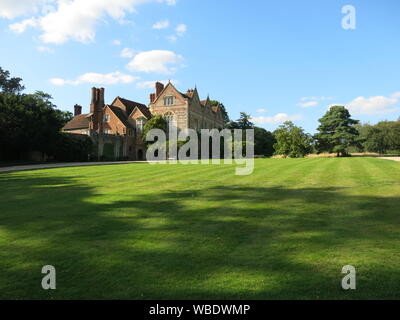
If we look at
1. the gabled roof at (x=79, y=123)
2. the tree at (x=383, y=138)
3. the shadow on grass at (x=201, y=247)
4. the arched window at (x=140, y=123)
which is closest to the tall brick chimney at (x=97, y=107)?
the gabled roof at (x=79, y=123)

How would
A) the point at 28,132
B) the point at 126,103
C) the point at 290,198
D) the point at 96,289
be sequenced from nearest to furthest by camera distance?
the point at 96,289 < the point at 290,198 < the point at 28,132 < the point at 126,103

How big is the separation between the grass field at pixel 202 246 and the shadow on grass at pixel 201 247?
0.06ft

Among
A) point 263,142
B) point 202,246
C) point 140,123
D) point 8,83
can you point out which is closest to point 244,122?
point 263,142

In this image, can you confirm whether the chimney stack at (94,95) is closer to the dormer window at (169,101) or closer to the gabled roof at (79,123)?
the gabled roof at (79,123)

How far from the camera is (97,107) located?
5206 cm

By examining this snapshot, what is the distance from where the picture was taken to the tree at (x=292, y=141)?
53.7 metres

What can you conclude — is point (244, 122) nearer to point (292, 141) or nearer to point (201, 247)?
point (292, 141)

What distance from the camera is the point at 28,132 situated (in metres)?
32.8

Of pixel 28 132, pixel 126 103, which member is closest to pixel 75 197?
pixel 28 132

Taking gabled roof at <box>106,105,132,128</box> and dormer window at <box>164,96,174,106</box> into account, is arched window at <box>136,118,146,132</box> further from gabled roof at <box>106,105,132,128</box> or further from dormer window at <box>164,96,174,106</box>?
dormer window at <box>164,96,174,106</box>

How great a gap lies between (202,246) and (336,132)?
206 ft
